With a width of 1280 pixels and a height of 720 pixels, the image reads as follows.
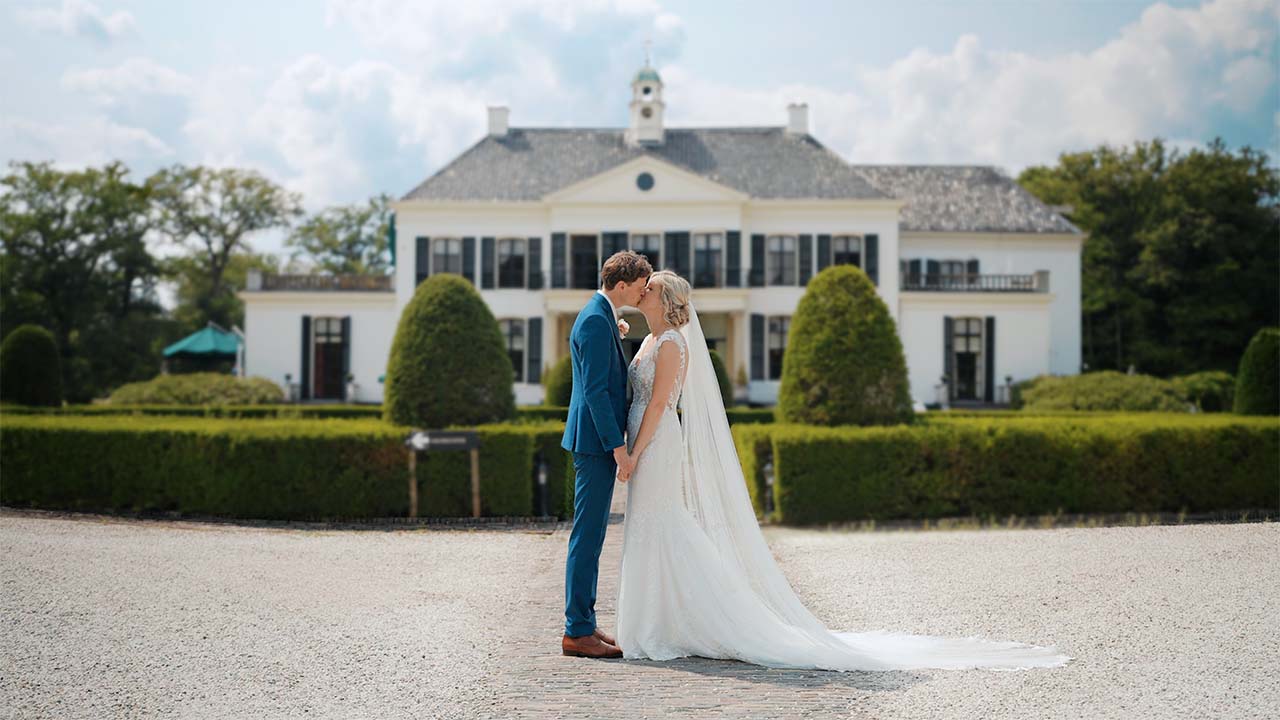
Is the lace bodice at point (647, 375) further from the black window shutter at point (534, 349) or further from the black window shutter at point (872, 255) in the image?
the black window shutter at point (872, 255)

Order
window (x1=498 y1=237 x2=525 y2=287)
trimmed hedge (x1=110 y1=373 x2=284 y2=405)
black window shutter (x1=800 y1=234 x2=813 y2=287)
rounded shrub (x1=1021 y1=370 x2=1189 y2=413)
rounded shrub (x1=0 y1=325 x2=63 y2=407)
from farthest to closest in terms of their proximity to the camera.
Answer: window (x1=498 y1=237 x2=525 y2=287) → black window shutter (x1=800 y1=234 x2=813 y2=287) → trimmed hedge (x1=110 y1=373 x2=284 y2=405) → rounded shrub (x1=1021 y1=370 x2=1189 y2=413) → rounded shrub (x1=0 y1=325 x2=63 y2=407)

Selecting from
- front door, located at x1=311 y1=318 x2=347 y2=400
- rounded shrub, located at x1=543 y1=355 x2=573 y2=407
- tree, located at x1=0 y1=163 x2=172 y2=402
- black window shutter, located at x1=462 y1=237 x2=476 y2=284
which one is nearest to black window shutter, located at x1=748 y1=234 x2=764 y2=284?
black window shutter, located at x1=462 y1=237 x2=476 y2=284

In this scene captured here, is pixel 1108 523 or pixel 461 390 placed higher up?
pixel 461 390

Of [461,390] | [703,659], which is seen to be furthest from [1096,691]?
[461,390]

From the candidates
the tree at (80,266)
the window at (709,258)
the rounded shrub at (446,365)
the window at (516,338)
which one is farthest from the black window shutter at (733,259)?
the tree at (80,266)

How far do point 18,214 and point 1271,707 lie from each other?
4178 centimetres

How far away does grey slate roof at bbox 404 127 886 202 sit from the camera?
3055cm

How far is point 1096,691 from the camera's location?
4.38m

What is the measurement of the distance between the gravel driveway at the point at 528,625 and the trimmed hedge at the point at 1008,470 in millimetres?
1712

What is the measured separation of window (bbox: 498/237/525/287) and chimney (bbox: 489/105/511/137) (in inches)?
179

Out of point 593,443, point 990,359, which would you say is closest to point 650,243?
point 990,359

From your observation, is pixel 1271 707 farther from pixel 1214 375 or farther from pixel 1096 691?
pixel 1214 375

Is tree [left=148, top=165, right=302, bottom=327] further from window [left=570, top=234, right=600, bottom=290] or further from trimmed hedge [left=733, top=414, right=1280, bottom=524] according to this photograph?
trimmed hedge [left=733, top=414, right=1280, bottom=524]

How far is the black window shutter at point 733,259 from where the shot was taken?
97.0 feet
